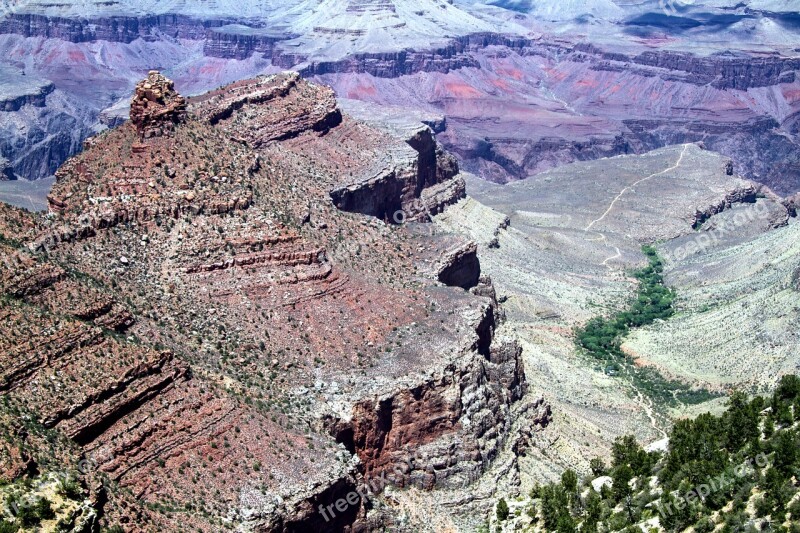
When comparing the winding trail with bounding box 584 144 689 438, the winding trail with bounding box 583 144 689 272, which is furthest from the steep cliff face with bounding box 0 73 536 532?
the winding trail with bounding box 583 144 689 272

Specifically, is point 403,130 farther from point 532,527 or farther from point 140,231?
point 532,527

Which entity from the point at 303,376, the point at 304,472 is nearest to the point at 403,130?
the point at 303,376

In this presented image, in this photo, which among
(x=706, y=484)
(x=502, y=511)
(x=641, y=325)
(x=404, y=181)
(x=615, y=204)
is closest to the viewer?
(x=706, y=484)

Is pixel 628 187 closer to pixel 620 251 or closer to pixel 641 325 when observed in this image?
pixel 620 251

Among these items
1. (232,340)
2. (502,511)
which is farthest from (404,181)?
(502,511)

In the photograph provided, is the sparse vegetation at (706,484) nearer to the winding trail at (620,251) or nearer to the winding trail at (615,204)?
the winding trail at (620,251)

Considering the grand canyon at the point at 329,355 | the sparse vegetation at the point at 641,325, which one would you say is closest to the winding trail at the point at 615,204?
the sparse vegetation at the point at 641,325
